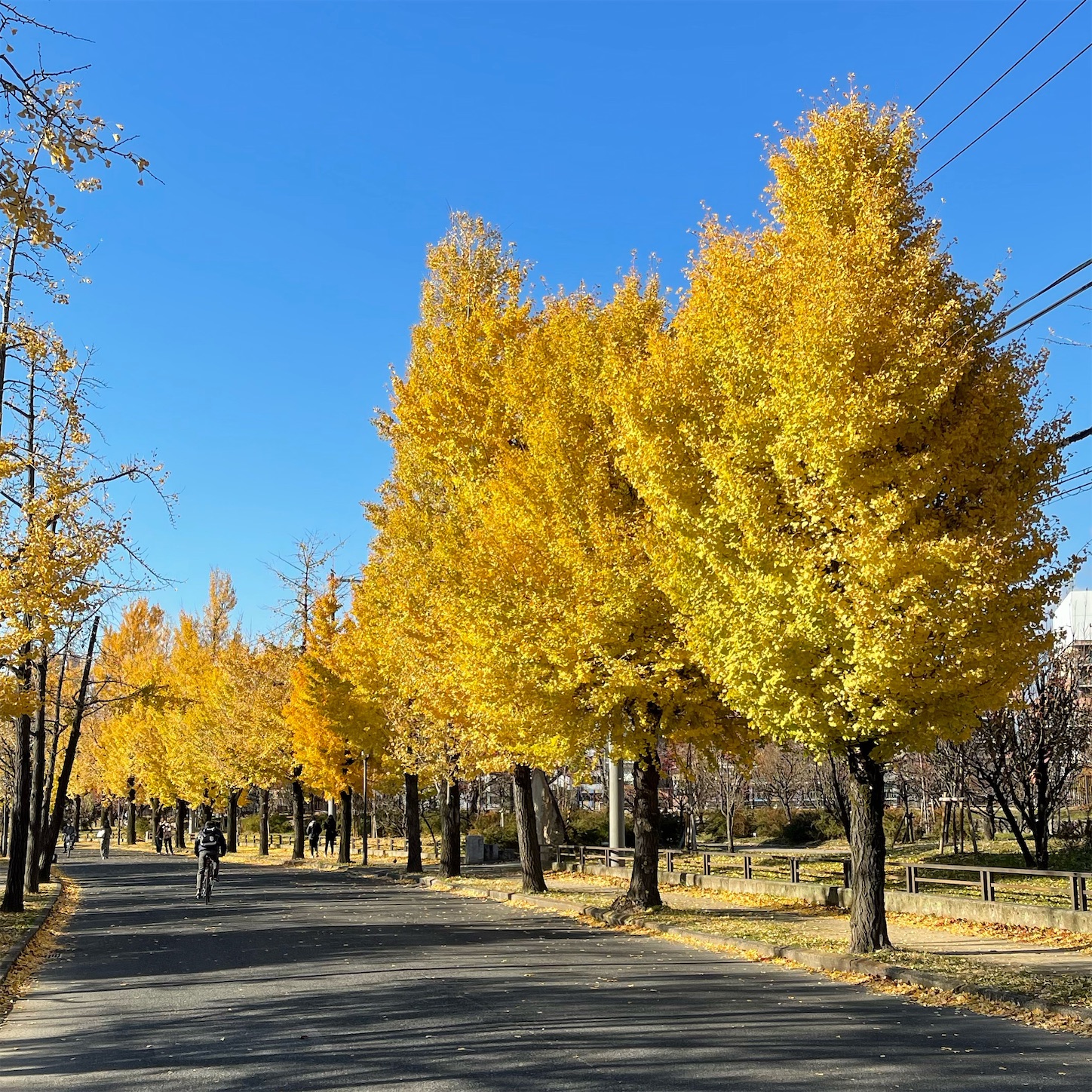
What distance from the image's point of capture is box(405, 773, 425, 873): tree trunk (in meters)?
33.8

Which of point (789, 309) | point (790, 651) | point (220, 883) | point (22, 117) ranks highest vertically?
point (789, 309)

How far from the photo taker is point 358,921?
19.6m

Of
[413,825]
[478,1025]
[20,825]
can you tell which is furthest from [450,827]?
[478,1025]

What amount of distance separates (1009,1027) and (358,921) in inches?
489

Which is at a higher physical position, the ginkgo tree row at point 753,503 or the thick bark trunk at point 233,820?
the ginkgo tree row at point 753,503

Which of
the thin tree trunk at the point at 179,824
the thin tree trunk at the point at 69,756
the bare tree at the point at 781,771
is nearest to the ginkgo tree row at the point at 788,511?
the thin tree trunk at the point at 69,756

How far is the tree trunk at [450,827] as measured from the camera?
29.6 meters

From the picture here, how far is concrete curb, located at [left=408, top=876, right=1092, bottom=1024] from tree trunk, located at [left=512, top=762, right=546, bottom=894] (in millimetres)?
4000

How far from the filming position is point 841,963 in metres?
13.0

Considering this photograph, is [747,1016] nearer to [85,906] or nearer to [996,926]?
[996,926]

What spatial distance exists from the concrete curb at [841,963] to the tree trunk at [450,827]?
356 inches

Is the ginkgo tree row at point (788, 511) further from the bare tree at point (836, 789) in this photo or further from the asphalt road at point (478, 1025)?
the bare tree at point (836, 789)

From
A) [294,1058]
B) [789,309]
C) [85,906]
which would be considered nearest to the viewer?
[294,1058]

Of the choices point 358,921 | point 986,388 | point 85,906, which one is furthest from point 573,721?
point 85,906
